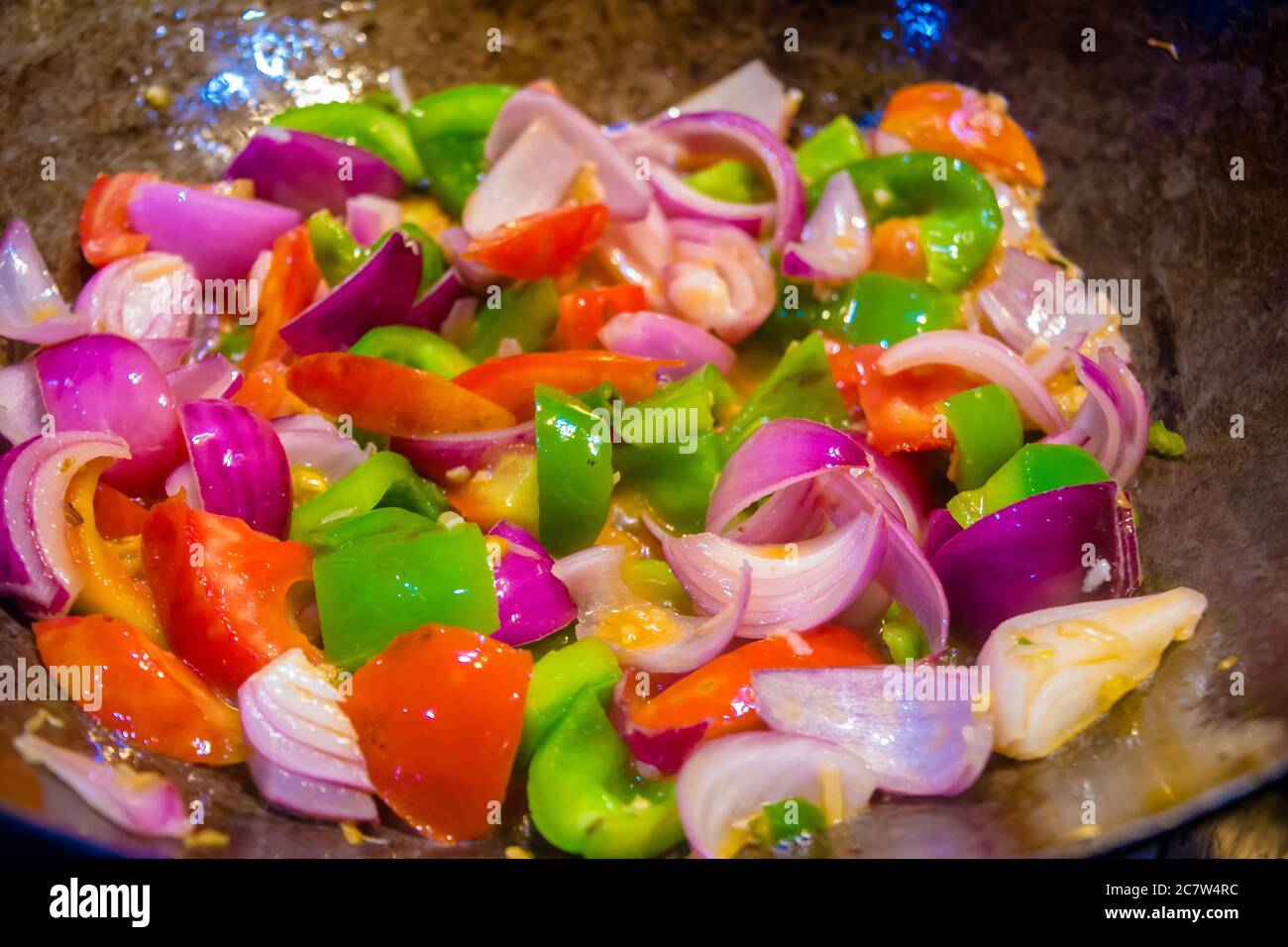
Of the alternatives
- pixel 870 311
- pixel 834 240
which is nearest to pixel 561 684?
pixel 870 311

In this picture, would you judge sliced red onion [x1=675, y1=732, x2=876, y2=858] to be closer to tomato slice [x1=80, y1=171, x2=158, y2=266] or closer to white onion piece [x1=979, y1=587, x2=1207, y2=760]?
white onion piece [x1=979, y1=587, x2=1207, y2=760]

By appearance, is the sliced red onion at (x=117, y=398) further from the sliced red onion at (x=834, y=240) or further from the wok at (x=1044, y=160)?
the sliced red onion at (x=834, y=240)

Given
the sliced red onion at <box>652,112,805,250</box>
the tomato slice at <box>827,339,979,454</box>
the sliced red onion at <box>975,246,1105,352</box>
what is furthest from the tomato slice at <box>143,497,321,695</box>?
the sliced red onion at <box>975,246,1105,352</box>

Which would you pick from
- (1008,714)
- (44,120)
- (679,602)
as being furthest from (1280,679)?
(44,120)

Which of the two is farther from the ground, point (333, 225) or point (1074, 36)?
point (1074, 36)

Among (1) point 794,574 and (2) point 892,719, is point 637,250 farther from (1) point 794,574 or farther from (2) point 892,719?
(2) point 892,719
